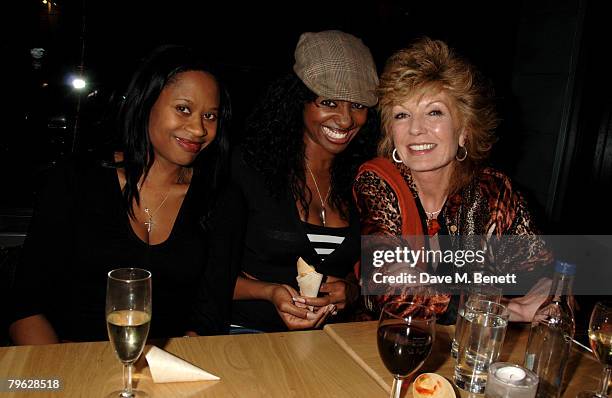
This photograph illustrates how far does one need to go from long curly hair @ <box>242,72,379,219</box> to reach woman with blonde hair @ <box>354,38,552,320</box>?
0.24 meters

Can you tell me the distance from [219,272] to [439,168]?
114cm

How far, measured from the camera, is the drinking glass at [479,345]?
1216mm

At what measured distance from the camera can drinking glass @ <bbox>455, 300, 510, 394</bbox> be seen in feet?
3.99

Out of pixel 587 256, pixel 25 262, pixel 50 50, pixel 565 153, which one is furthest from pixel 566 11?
pixel 25 262

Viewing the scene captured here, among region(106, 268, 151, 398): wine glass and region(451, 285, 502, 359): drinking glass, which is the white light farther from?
region(451, 285, 502, 359): drinking glass

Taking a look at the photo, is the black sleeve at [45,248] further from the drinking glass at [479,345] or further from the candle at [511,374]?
the candle at [511,374]

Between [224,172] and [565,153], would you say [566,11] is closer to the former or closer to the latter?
[565,153]

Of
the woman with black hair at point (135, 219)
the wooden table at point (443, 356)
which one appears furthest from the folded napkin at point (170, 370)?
the woman with black hair at point (135, 219)

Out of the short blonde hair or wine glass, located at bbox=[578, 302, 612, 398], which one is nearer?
wine glass, located at bbox=[578, 302, 612, 398]

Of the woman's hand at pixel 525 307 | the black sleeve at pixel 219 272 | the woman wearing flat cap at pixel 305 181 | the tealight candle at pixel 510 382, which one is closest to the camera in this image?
the tealight candle at pixel 510 382

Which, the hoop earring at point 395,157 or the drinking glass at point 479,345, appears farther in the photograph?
the hoop earring at point 395,157

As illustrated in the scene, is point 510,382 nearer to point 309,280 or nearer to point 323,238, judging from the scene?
point 309,280

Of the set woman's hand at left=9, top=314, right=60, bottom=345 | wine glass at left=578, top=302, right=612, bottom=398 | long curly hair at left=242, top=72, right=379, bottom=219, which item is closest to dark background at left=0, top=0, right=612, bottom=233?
long curly hair at left=242, top=72, right=379, bottom=219

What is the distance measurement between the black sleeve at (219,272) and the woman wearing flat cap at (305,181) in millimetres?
61
